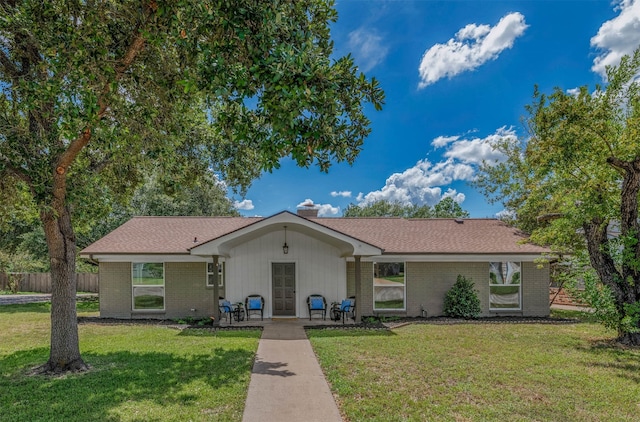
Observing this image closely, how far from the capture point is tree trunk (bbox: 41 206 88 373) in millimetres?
7016

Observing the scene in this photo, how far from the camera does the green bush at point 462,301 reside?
12.9 meters

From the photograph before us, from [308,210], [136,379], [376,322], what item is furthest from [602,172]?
[308,210]

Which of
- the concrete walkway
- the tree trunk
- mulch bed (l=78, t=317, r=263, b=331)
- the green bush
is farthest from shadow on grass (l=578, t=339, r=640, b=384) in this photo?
the tree trunk

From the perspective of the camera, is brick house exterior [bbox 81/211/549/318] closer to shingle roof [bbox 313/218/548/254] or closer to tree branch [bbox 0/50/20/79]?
shingle roof [bbox 313/218/548/254]

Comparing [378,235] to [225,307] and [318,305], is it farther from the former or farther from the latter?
[225,307]

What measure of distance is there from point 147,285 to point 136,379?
7680 millimetres

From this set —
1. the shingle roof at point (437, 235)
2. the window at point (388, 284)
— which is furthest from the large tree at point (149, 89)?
the shingle roof at point (437, 235)

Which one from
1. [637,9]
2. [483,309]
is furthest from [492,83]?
[483,309]

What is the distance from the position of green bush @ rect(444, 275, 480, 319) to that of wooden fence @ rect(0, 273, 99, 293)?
Result: 907 inches

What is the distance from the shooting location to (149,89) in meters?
7.16

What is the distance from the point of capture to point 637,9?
8.66 m

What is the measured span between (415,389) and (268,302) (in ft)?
26.4

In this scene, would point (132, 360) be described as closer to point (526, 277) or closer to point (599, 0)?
point (526, 277)

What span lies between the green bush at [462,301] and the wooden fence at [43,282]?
23.0 meters
